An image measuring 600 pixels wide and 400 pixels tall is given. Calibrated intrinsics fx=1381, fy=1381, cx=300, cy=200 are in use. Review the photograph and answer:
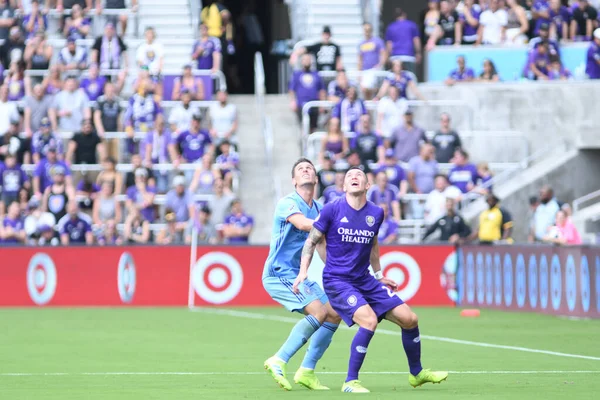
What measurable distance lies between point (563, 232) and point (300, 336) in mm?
11915

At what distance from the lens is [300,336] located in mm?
11281

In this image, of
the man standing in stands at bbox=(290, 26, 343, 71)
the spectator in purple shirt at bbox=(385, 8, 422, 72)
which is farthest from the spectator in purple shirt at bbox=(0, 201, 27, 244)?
the spectator in purple shirt at bbox=(385, 8, 422, 72)

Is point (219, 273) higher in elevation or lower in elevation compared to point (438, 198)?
lower

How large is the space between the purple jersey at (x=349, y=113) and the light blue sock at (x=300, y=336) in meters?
15.8

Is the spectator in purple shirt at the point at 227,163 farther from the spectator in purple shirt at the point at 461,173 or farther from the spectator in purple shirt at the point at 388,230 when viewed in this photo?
the spectator in purple shirt at the point at 461,173

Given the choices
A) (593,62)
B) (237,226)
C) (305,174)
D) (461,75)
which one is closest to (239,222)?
(237,226)

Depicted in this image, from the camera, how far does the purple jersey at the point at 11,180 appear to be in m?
25.6

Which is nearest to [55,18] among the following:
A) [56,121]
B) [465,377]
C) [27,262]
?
[56,121]

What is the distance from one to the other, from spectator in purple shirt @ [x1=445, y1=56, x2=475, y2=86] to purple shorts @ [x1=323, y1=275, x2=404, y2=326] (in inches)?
718

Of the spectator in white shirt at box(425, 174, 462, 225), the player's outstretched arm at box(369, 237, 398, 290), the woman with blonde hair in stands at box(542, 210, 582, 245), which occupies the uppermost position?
the player's outstretched arm at box(369, 237, 398, 290)

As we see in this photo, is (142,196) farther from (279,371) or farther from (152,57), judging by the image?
(279,371)

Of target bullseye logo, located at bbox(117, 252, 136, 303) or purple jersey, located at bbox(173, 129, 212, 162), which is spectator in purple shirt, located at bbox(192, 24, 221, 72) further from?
target bullseye logo, located at bbox(117, 252, 136, 303)

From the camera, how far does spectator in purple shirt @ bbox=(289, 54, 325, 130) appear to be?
92.1 feet

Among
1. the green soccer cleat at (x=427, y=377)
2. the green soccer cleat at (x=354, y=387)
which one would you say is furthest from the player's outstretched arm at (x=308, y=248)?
the green soccer cleat at (x=427, y=377)
